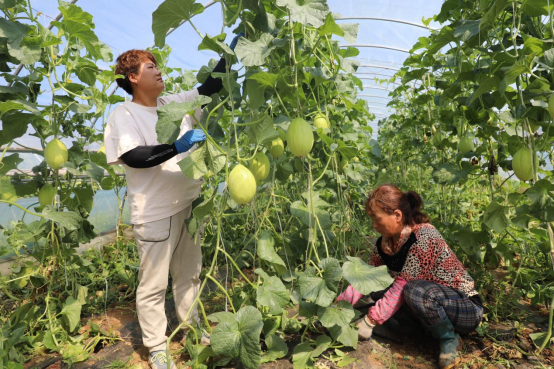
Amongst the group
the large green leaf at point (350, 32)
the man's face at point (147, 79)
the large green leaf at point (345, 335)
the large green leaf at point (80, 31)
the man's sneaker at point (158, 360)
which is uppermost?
the large green leaf at point (350, 32)

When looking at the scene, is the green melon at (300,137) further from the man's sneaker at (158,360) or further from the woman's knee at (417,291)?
the man's sneaker at (158,360)

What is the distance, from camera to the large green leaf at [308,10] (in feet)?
3.55

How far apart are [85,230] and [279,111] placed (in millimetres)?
1277

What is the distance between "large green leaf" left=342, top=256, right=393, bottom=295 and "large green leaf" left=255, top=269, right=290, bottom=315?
249 millimetres

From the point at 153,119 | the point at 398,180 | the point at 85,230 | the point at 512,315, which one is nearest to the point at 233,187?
the point at 153,119

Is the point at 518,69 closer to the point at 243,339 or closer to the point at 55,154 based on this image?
the point at 243,339

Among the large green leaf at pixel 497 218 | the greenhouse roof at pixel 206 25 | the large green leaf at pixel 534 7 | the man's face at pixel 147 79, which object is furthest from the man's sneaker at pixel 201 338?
the greenhouse roof at pixel 206 25

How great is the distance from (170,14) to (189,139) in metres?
0.47

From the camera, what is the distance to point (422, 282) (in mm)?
1748

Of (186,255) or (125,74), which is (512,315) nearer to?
(186,255)

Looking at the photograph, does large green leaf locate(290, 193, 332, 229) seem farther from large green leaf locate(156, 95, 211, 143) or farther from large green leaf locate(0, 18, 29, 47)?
large green leaf locate(0, 18, 29, 47)

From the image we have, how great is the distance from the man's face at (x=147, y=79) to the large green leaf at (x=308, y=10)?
37.4 inches

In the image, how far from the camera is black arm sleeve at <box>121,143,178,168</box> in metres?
1.58

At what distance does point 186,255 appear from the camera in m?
1.97
